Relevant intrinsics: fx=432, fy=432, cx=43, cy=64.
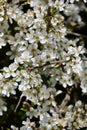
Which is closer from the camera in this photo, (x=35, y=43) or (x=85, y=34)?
(x=35, y=43)

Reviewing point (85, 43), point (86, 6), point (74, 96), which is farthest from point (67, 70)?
point (86, 6)

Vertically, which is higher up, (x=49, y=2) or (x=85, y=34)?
(x=85, y=34)

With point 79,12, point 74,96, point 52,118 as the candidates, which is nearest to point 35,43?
point 52,118

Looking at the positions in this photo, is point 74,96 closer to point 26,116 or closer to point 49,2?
point 26,116

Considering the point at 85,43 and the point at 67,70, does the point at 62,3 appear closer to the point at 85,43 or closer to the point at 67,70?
the point at 67,70

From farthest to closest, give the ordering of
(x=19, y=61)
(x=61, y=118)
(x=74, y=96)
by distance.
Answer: (x=74, y=96) → (x=61, y=118) → (x=19, y=61)

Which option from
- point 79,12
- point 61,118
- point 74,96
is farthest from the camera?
point 79,12

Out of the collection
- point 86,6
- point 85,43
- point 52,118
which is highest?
point 86,6
